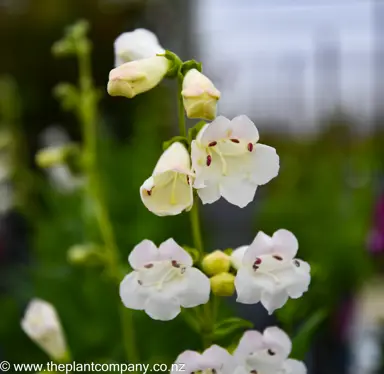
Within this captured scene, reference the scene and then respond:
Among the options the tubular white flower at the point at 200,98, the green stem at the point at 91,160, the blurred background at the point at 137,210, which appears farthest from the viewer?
the blurred background at the point at 137,210

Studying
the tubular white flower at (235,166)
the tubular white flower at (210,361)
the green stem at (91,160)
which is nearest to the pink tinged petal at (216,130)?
the tubular white flower at (235,166)

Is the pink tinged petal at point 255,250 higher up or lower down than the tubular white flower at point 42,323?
higher up

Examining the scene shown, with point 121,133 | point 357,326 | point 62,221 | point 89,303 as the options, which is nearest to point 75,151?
point 89,303

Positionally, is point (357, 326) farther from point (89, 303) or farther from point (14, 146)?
point (14, 146)

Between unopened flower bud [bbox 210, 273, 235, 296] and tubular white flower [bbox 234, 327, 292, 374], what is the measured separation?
0.9 inches

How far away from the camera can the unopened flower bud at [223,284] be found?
348mm

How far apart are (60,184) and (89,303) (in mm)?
379

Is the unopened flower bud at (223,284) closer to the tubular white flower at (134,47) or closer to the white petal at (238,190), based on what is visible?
the white petal at (238,190)

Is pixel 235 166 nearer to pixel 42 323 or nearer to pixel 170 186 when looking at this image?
pixel 170 186

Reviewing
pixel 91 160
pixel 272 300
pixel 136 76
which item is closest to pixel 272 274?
pixel 272 300

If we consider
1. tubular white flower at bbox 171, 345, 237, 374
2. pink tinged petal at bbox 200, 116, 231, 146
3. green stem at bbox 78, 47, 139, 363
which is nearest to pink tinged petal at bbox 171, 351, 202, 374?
tubular white flower at bbox 171, 345, 237, 374

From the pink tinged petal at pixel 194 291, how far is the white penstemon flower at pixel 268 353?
Answer: 3 centimetres

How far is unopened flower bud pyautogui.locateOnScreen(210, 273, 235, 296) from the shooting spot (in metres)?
0.35

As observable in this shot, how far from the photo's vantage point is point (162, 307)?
34 centimetres
